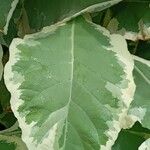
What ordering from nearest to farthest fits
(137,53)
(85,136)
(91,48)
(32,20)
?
(85,136) < (91,48) < (32,20) < (137,53)

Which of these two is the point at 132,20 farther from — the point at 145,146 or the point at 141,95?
the point at 145,146

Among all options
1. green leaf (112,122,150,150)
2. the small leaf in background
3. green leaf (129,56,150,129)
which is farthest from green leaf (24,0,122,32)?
green leaf (112,122,150,150)

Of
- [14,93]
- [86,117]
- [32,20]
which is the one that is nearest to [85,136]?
[86,117]

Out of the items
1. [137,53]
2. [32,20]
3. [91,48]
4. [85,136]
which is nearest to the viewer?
[85,136]

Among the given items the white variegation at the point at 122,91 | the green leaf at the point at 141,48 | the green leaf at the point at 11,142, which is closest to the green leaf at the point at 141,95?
the white variegation at the point at 122,91

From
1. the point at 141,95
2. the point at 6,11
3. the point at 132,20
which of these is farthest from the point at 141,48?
the point at 6,11

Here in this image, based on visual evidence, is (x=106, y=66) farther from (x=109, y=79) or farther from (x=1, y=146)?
(x=1, y=146)

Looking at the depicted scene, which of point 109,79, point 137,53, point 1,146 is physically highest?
point 109,79

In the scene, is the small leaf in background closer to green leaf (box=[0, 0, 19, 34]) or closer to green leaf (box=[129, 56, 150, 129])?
green leaf (box=[0, 0, 19, 34])
